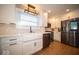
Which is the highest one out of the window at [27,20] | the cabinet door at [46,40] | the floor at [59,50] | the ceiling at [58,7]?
the ceiling at [58,7]

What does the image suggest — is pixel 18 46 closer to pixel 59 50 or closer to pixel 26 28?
pixel 26 28

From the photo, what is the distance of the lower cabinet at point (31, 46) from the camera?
203 centimetres

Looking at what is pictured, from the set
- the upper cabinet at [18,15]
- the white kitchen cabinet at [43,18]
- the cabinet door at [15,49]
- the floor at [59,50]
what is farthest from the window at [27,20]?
the floor at [59,50]

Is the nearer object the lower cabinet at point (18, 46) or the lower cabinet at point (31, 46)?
the lower cabinet at point (18, 46)

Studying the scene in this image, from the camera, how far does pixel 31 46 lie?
82.0 inches

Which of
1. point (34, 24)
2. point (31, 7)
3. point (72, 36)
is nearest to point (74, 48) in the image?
point (72, 36)

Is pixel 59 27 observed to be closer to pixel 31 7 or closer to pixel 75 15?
pixel 75 15

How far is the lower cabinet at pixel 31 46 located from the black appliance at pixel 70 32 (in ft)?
1.48

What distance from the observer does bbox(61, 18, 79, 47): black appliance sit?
2027mm

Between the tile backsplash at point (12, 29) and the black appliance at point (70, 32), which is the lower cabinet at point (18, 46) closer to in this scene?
the tile backsplash at point (12, 29)

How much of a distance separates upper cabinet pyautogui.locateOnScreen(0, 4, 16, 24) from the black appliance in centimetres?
92

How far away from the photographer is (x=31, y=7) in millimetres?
2027

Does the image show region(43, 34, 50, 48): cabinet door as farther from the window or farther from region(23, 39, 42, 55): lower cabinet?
the window

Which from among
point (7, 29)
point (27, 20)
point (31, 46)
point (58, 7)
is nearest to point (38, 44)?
point (31, 46)
